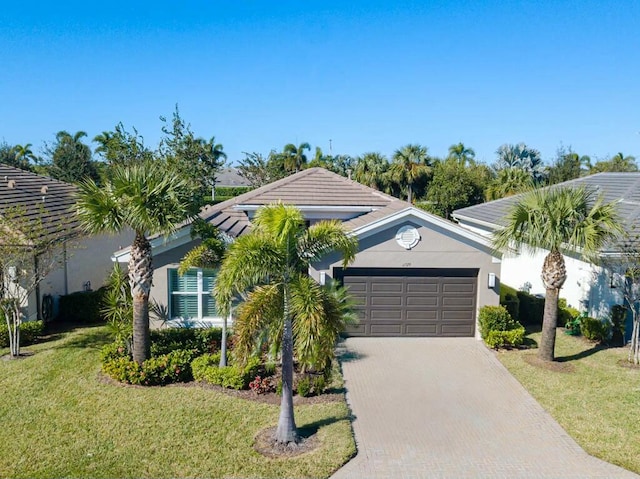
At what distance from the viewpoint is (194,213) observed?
1283 centimetres

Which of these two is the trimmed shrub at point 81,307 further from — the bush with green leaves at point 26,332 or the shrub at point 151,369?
the shrub at point 151,369

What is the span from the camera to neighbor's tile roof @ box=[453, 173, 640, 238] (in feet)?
58.1

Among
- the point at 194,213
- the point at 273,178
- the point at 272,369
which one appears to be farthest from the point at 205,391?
the point at 273,178

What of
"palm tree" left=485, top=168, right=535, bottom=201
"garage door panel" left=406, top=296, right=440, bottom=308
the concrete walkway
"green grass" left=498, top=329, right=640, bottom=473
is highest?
"palm tree" left=485, top=168, right=535, bottom=201

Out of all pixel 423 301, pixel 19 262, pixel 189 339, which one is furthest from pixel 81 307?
pixel 423 301

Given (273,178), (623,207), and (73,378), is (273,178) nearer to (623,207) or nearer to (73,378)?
(623,207)

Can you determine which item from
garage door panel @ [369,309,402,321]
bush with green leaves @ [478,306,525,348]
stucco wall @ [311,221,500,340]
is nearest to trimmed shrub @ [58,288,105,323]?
stucco wall @ [311,221,500,340]

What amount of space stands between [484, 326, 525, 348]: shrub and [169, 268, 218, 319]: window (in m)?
8.24

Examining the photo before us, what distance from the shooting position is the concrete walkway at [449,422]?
929 cm

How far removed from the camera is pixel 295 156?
5584cm

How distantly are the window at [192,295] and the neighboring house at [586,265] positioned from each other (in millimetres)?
9423

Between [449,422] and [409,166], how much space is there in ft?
117

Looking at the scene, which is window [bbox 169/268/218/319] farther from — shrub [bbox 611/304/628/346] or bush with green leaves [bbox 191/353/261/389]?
shrub [bbox 611/304/628/346]

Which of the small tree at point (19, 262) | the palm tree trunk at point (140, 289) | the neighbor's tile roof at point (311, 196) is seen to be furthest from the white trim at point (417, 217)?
the small tree at point (19, 262)
